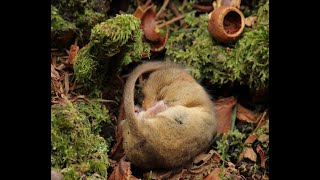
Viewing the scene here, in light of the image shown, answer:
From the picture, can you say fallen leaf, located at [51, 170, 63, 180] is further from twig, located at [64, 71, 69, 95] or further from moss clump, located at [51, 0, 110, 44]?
moss clump, located at [51, 0, 110, 44]

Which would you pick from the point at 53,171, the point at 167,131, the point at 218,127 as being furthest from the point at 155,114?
the point at 53,171

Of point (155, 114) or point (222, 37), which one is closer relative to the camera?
point (155, 114)

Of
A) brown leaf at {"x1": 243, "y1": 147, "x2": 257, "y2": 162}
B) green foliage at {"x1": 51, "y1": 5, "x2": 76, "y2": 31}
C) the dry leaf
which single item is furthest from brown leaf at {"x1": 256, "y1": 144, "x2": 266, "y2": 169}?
green foliage at {"x1": 51, "y1": 5, "x2": 76, "y2": 31}

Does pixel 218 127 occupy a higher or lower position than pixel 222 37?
lower

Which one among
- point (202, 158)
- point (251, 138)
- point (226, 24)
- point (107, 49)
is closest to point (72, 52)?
point (107, 49)

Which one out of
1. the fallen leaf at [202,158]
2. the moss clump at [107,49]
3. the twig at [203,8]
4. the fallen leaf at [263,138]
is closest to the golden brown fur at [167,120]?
the fallen leaf at [202,158]
